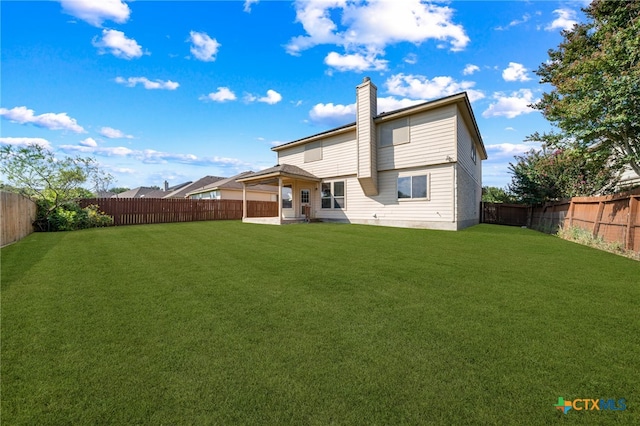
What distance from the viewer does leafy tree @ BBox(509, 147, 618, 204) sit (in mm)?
12914

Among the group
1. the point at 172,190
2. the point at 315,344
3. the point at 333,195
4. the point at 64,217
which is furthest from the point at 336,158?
the point at 172,190

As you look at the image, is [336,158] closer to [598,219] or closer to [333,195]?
[333,195]

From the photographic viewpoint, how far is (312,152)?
1642 cm

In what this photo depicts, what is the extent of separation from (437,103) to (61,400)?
43.1 feet

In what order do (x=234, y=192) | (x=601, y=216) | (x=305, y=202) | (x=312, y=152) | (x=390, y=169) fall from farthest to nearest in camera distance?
1. (x=234, y=192)
2. (x=305, y=202)
3. (x=312, y=152)
4. (x=390, y=169)
5. (x=601, y=216)

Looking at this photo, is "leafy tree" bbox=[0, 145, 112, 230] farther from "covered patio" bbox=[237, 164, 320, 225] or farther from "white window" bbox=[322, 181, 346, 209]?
"white window" bbox=[322, 181, 346, 209]

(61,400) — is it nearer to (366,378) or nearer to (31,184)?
(366,378)

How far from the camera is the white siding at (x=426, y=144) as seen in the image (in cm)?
1139

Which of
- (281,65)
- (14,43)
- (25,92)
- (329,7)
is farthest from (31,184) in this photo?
(329,7)

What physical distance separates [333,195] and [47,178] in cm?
1369

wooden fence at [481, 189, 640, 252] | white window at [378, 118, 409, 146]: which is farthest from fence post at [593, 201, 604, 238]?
white window at [378, 118, 409, 146]

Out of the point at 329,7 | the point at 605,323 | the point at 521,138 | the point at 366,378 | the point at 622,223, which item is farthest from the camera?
the point at 521,138

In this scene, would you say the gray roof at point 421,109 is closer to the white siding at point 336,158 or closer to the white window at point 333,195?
the white siding at point 336,158

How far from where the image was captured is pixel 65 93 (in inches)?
451
